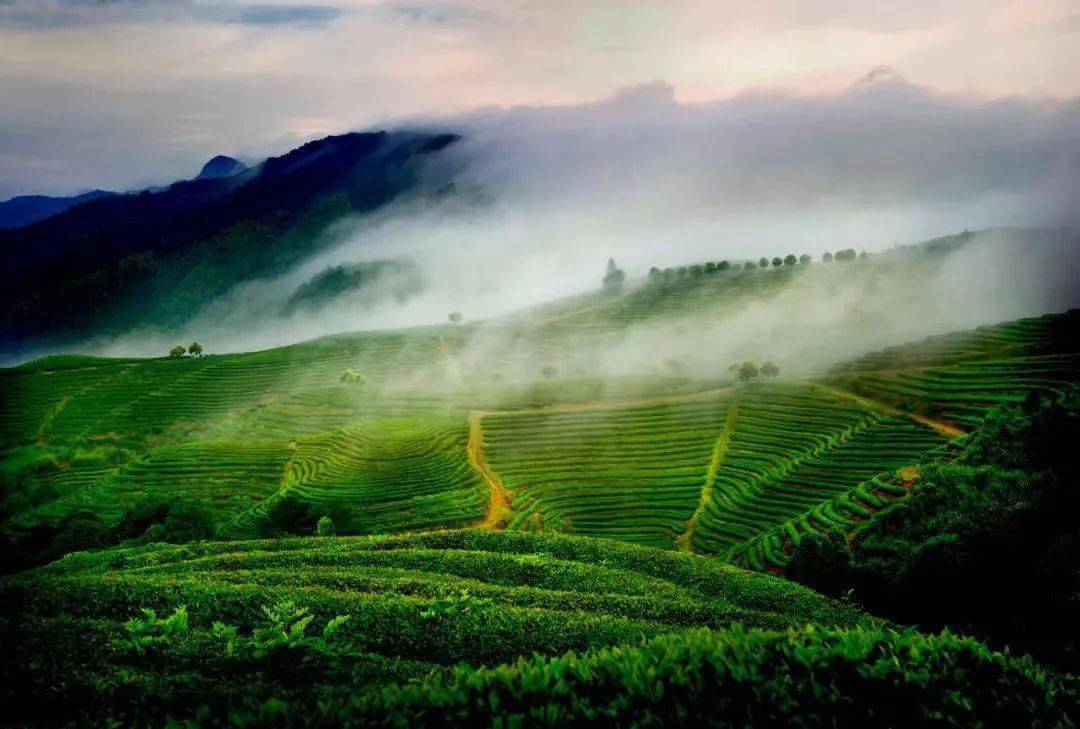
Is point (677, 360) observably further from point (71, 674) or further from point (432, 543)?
point (71, 674)

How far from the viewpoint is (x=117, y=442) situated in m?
78.0

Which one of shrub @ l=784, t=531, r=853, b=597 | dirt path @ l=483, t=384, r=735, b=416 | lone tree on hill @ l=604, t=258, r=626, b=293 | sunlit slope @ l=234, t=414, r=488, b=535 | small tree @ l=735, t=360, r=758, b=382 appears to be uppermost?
lone tree on hill @ l=604, t=258, r=626, b=293

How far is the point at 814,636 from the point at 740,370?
260ft

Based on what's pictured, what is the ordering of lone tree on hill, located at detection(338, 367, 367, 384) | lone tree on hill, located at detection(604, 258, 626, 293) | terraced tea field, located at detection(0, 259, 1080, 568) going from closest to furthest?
terraced tea field, located at detection(0, 259, 1080, 568), lone tree on hill, located at detection(338, 367, 367, 384), lone tree on hill, located at detection(604, 258, 626, 293)

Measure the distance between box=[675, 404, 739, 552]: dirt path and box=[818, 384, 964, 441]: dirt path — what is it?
1102 centimetres

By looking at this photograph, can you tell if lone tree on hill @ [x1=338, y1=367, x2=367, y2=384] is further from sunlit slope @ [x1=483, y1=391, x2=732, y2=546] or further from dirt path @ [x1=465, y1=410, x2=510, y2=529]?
sunlit slope @ [x1=483, y1=391, x2=732, y2=546]

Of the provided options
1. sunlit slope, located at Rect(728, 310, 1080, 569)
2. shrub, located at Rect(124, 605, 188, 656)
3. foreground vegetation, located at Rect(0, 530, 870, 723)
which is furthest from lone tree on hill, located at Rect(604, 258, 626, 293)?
shrub, located at Rect(124, 605, 188, 656)

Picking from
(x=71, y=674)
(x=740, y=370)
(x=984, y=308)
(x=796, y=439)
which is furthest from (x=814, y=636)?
(x=984, y=308)

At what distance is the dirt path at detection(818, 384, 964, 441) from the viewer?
5872cm

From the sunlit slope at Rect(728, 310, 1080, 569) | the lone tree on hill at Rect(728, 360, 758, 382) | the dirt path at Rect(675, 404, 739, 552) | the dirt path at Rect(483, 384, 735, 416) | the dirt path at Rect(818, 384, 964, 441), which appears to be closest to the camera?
the sunlit slope at Rect(728, 310, 1080, 569)

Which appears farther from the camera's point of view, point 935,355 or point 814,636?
point 935,355

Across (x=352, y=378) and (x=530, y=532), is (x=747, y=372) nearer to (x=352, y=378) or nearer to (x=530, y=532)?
(x=352, y=378)

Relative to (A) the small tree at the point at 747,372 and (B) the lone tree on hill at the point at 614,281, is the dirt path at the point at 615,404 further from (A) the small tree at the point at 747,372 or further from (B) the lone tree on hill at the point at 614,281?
(B) the lone tree on hill at the point at 614,281

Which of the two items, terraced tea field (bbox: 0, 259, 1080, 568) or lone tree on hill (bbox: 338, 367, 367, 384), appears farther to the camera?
lone tree on hill (bbox: 338, 367, 367, 384)
